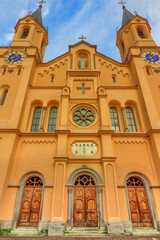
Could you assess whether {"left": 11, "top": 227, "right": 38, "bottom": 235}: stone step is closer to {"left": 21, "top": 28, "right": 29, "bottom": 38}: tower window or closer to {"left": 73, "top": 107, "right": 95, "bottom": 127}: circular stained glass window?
{"left": 73, "top": 107, "right": 95, "bottom": 127}: circular stained glass window

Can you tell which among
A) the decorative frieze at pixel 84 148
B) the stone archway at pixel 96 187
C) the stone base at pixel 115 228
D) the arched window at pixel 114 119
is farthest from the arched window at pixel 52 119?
the stone base at pixel 115 228

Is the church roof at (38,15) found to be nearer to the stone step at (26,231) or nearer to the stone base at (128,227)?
the stone step at (26,231)

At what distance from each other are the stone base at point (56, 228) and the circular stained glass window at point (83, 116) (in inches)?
276

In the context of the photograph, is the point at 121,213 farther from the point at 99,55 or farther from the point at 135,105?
the point at 99,55

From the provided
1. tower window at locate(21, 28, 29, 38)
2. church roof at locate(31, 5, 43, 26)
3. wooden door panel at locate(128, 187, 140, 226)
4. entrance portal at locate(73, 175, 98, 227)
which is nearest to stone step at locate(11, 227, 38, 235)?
entrance portal at locate(73, 175, 98, 227)

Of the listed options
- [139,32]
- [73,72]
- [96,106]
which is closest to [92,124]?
[96,106]

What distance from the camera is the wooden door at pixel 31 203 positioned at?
8.97m

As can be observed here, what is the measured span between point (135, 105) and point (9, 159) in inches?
439

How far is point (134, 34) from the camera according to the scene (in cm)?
1864

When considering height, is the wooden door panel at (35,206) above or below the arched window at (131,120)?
below

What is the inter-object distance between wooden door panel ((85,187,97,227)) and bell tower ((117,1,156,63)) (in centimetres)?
1544

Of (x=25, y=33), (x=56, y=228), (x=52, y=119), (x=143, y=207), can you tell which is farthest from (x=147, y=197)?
(x=25, y=33)

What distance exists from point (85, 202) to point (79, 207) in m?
0.46

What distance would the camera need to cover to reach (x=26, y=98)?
1344 cm
